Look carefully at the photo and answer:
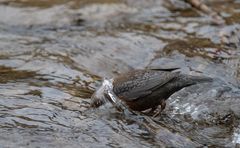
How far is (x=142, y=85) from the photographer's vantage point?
20.4 feet

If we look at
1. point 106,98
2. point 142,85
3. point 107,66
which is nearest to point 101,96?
point 106,98

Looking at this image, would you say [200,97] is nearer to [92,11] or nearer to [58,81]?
[58,81]

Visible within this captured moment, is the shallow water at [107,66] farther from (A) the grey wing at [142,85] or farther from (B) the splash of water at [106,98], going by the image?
(A) the grey wing at [142,85]

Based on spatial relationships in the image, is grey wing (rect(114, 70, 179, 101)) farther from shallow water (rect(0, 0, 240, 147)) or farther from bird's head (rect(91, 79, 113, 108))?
shallow water (rect(0, 0, 240, 147))

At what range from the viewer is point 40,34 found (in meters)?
9.08

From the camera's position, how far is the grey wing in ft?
20.2

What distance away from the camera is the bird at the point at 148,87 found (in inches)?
243

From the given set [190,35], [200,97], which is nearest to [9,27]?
[190,35]

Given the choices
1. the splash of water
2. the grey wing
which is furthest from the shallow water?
the grey wing

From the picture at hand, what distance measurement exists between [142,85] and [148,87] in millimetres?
61

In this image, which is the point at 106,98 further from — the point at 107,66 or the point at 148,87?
the point at 107,66

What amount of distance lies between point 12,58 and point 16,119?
225 cm

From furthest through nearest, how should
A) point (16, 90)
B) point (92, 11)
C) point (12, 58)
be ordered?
point (92, 11)
point (12, 58)
point (16, 90)

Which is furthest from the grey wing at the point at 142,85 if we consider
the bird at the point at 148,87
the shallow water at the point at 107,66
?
the shallow water at the point at 107,66
